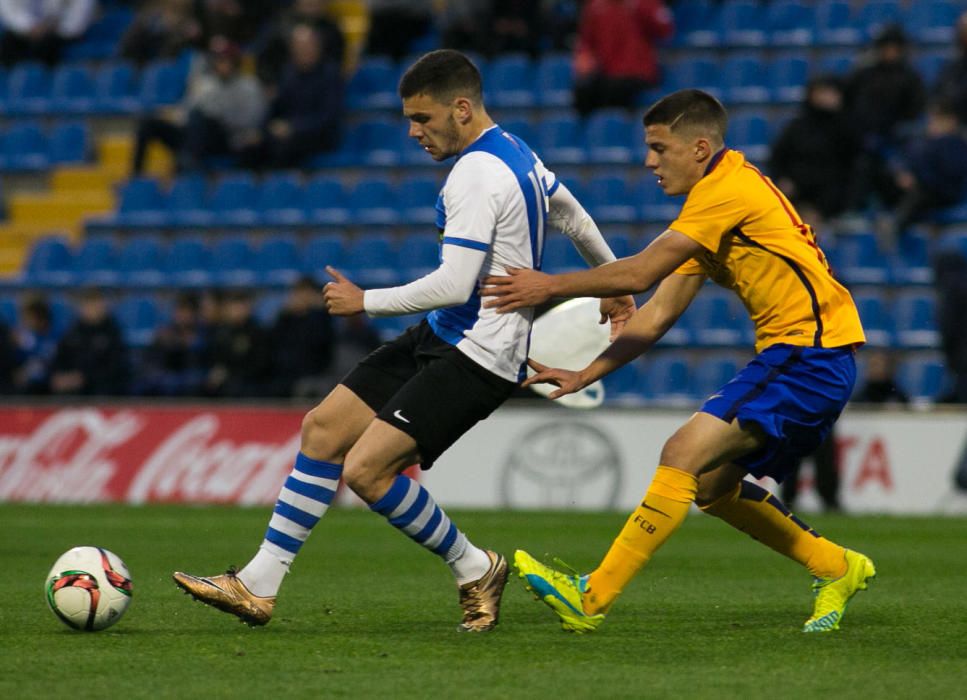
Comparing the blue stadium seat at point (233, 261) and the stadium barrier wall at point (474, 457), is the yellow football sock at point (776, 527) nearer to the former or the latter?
the stadium barrier wall at point (474, 457)

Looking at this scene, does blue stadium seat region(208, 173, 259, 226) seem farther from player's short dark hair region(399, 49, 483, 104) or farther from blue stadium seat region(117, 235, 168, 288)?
player's short dark hair region(399, 49, 483, 104)

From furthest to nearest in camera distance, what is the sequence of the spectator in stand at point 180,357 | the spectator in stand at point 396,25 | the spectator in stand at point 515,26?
1. the spectator in stand at point 396,25
2. the spectator in stand at point 515,26
3. the spectator in stand at point 180,357

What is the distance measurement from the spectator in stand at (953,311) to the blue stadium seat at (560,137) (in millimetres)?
4584

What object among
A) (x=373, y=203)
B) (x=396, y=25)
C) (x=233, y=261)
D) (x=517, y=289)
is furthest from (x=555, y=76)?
(x=517, y=289)

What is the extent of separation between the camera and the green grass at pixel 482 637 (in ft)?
16.9

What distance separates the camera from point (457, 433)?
20.8 ft

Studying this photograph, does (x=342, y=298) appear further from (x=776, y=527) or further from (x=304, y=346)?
(x=304, y=346)

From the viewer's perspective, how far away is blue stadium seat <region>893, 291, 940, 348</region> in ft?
50.3

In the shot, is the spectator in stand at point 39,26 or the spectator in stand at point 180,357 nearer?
the spectator in stand at point 180,357

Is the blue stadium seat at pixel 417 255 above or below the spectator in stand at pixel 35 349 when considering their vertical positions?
above

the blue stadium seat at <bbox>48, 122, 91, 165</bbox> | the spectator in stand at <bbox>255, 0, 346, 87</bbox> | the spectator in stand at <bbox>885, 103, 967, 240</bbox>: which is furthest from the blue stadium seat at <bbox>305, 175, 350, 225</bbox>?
the spectator in stand at <bbox>885, 103, 967, 240</bbox>

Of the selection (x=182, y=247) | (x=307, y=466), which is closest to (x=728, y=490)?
(x=307, y=466)

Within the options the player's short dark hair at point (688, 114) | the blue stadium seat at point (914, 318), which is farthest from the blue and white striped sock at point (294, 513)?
the blue stadium seat at point (914, 318)

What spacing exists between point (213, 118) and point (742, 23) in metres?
5.82
